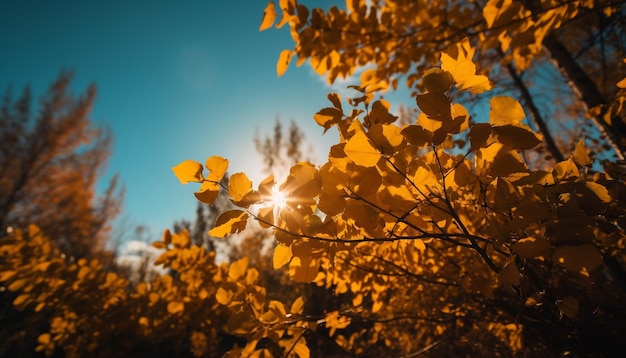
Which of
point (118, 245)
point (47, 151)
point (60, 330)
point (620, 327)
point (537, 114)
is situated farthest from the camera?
point (118, 245)

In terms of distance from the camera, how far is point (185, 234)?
77.2 inches

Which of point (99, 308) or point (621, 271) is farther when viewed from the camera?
point (99, 308)

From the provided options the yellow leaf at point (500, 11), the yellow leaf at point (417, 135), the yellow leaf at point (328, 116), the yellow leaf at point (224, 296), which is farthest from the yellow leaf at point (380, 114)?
the yellow leaf at point (500, 11)

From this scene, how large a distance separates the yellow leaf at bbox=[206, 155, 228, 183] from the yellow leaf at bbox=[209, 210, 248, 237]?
88 mm

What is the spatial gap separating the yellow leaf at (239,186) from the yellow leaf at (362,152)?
23 cm

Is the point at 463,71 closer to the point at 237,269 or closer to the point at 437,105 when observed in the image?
the point at 437,105

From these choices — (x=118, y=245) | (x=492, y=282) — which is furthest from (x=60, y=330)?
(x=118, y=245)

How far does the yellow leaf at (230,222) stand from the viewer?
1.98 ft

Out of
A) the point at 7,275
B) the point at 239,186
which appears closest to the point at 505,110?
the point at 239,186

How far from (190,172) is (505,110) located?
0.67 m

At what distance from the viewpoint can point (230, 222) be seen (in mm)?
608

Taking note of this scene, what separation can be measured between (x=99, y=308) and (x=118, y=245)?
18920mm

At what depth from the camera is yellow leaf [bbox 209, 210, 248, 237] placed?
1.98ft

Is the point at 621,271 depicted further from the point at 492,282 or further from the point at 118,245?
the point at 118,245
